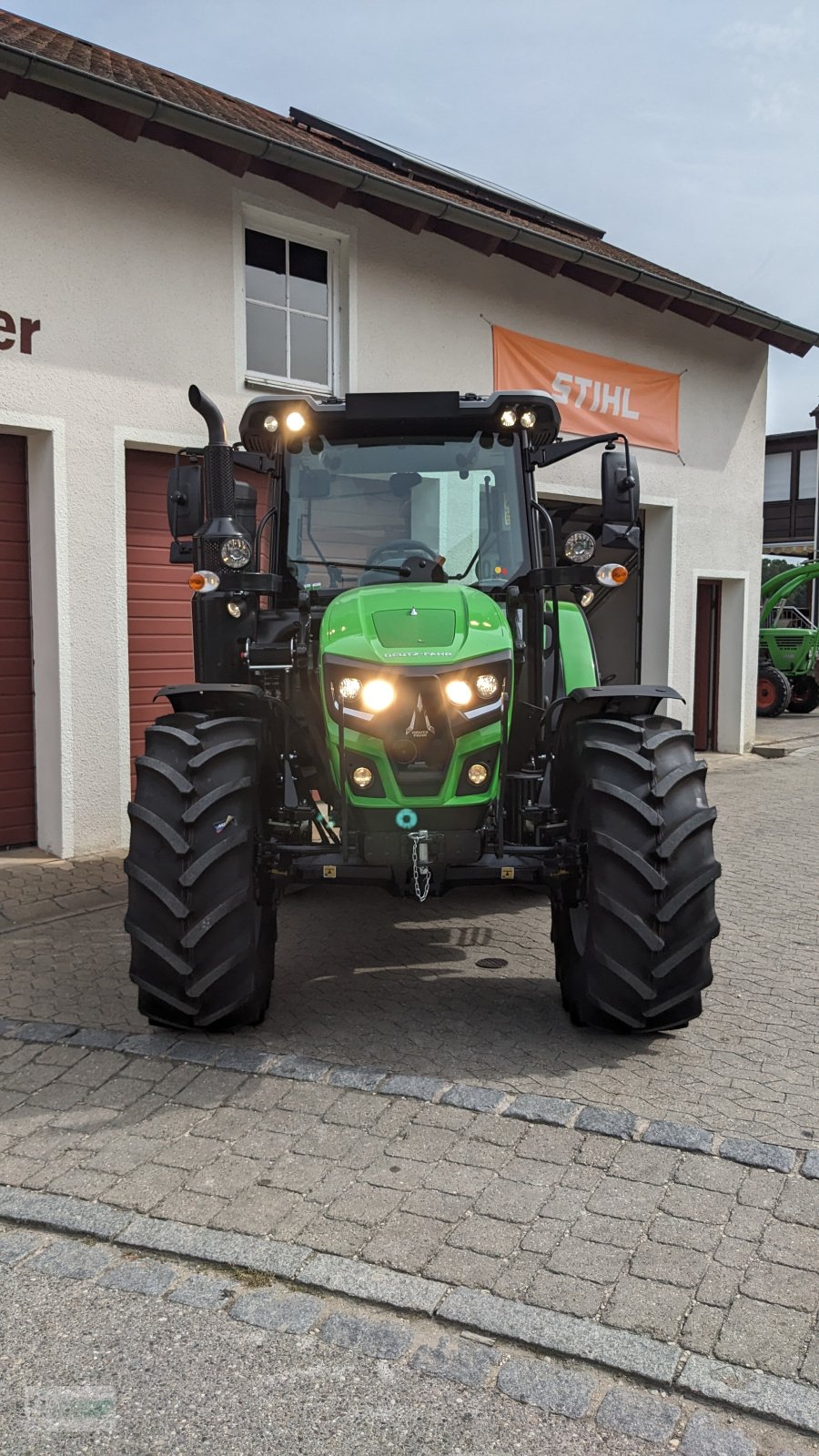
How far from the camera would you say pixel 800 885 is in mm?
7191

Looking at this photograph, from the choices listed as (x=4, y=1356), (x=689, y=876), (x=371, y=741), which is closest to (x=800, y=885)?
(x=689, y=876)

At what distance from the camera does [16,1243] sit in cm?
307

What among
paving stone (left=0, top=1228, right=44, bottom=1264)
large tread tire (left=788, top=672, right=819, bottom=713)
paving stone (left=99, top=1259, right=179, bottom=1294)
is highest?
large tread tire (left=788, top=672, right=819, bottom=713)

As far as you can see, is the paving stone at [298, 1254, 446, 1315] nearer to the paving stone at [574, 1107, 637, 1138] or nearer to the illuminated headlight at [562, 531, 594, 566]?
the paving stone at [574, 1107, 637, 1138]

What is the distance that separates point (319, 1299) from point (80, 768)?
5.51m

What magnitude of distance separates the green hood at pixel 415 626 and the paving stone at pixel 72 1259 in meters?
2.07

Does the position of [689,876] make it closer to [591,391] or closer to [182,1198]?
[182,1198]

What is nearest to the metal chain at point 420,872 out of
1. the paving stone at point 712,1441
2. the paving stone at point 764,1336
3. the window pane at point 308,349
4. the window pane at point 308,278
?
the paving stone at point 764,1336

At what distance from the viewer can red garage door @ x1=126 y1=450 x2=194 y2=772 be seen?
8.27 m

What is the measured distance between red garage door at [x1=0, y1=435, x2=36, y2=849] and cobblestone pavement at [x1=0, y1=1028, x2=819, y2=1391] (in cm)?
400

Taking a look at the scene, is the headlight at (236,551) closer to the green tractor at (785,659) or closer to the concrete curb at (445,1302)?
the concrete curb at (445,1302)

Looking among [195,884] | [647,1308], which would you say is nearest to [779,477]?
[195,884]

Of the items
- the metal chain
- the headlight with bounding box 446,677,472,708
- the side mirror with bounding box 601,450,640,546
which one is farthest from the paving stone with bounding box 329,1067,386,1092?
the side mirror with bounding box 601,450,640,546

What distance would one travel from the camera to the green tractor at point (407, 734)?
4094 millimetres
